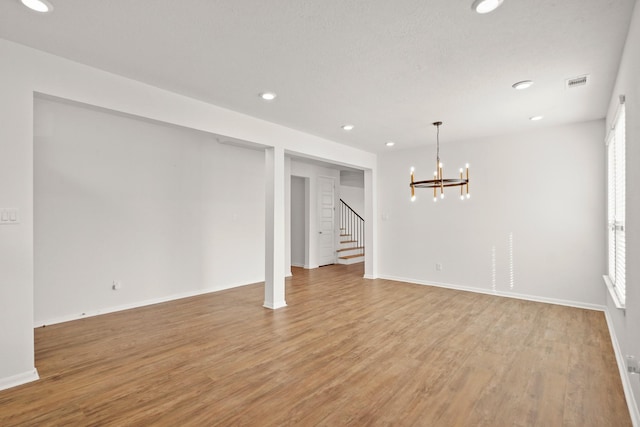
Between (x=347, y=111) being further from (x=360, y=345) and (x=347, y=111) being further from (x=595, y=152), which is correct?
(x=595, y=152)

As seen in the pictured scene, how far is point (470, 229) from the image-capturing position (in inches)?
226

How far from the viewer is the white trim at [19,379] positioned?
97.3 inches

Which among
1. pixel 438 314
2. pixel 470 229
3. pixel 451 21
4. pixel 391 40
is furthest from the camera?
pixel 470 229

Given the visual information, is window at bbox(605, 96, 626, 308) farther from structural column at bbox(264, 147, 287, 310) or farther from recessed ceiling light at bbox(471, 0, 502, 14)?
structural column at bbox(264, 147, 287, 310)

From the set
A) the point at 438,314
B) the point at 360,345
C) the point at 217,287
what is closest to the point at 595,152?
the point at 438,314

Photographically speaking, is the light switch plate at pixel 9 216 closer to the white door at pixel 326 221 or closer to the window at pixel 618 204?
the window at pixel 618 204

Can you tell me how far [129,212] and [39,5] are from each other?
3.07 meters

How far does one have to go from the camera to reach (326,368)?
2.84 m

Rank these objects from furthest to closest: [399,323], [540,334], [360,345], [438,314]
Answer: [438,314] < [399,323] < [540,334] < [360,345]

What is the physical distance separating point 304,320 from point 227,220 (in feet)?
8.82

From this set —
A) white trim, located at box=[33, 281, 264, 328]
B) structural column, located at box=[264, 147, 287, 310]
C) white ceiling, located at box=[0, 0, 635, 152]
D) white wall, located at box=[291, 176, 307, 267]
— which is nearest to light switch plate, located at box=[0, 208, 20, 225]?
white ceiling, located at box=[0, 0, 635, 152]

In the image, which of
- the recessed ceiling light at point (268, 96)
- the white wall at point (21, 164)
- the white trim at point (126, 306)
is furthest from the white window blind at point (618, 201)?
the white trim at point (126, 306)

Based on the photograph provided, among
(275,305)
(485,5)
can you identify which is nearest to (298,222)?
(275,305)

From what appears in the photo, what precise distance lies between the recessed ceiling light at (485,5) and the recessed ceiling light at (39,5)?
2669 mm
